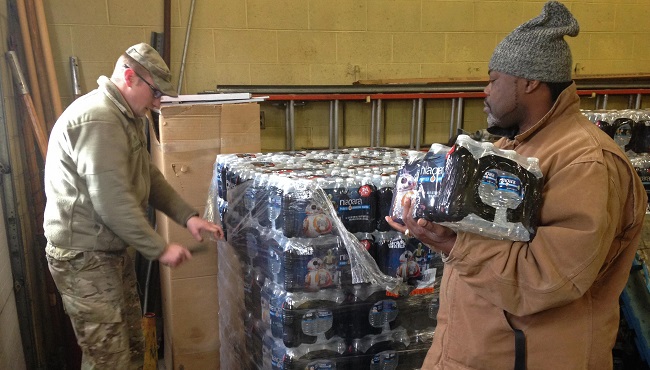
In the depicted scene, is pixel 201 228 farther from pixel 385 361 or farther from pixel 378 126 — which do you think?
pixel 378 126

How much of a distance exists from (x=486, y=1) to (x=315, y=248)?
325 centimetres

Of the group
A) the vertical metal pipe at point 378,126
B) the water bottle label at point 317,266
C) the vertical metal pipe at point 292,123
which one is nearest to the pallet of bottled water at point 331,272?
the water bottle label at point 317,266

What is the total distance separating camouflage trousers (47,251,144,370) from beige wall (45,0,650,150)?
182 cm

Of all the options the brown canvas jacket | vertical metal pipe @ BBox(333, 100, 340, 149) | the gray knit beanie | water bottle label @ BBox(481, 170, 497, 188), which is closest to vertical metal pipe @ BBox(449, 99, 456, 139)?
vertical metal pipe @ BBox(333, 100, 340, 149)

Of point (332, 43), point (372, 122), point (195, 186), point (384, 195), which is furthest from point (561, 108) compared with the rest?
point (332, 43)

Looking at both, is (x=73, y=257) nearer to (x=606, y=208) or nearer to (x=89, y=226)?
(x=89, y=226)

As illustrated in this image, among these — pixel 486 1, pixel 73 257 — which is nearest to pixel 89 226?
pixel 73 257

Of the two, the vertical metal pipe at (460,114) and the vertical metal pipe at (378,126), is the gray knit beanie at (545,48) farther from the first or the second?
the vertical metal pipe at (460,114)

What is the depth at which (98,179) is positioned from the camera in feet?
6.85

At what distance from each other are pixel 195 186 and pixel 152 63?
94 centimetres

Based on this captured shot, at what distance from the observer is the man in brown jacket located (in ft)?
3.92

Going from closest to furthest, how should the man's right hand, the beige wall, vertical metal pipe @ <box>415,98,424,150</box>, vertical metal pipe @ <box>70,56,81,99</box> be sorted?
the man's right hand
vertical metal pipe @ <box>70,56,81,99</box>
the beige wall
vertical metal pipe @ <box>415,98,424,150</box>

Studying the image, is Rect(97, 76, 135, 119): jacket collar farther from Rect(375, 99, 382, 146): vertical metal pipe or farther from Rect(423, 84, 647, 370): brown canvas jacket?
Rect(375, 99, 382, 146): vertical metal pipe

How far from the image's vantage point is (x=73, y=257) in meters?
2.25
